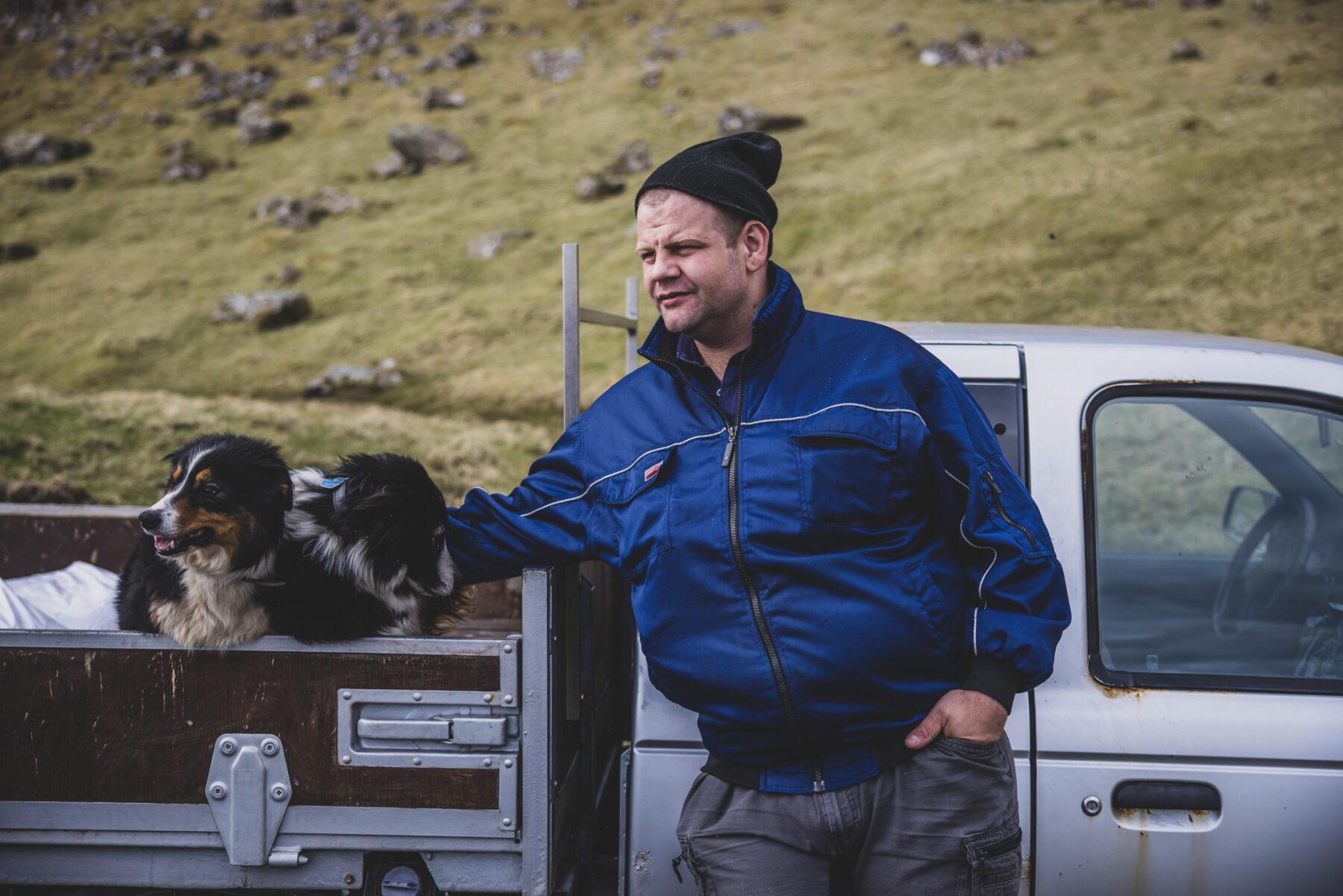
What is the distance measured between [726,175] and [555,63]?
1740 inches

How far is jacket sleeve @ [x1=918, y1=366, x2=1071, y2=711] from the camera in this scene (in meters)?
2.00

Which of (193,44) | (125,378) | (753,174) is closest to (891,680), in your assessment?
(753,174)

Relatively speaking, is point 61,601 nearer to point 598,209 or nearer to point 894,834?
point 894,834

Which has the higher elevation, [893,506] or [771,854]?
[893,506]

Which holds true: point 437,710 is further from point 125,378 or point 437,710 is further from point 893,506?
point 125,378

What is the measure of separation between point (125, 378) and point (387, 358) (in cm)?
589

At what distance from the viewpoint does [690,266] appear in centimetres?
221

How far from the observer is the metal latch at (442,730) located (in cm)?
216

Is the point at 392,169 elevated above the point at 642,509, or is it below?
above

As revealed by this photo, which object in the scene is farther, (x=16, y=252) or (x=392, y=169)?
(x=392, y=169)

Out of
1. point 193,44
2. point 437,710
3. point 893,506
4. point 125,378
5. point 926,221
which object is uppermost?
point 193,44

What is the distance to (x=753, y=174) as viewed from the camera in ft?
7.61

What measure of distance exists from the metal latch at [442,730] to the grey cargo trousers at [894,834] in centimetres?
55

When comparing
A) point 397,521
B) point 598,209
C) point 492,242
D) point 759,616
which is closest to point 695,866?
point 759,616
